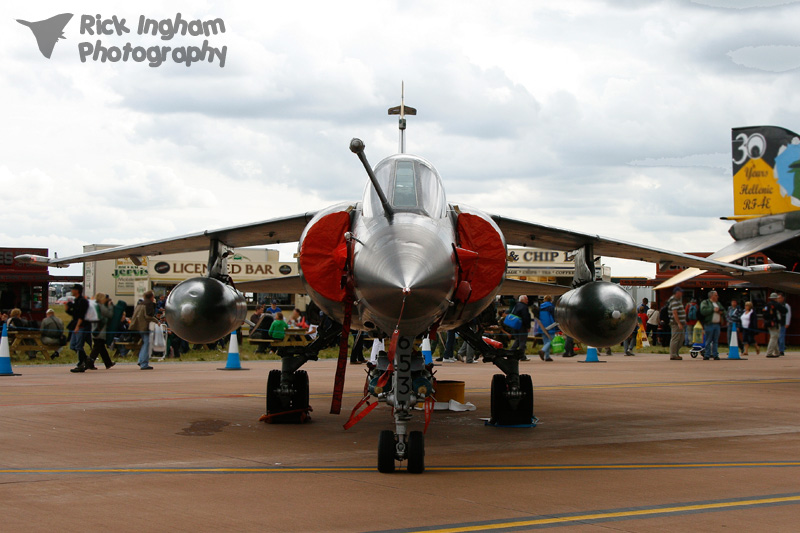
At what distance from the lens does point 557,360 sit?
2689 cm

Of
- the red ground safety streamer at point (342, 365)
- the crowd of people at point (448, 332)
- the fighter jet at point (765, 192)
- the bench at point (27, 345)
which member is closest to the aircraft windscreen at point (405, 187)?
the red ground safety streamer at point (342, 365)

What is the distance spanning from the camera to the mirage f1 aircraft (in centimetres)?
727

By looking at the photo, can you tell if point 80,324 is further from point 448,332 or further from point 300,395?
point 300,395

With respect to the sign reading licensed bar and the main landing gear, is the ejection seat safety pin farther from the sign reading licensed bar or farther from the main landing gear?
the sign reading licensed bar

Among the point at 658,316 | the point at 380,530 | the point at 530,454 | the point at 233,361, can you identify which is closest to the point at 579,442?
the point at 530,454

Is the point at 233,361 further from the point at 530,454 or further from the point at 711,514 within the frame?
the point at 711,514

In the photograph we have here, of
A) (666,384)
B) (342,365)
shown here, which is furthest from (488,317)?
(666,384)

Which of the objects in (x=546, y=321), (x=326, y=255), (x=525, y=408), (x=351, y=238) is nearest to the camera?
(x=351, y=238)

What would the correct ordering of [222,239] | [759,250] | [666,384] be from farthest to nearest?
[759,250] < [666,384] < [222,239]

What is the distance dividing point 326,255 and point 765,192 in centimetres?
1832

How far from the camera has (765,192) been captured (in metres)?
23.1

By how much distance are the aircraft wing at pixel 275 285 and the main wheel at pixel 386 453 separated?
182 inches

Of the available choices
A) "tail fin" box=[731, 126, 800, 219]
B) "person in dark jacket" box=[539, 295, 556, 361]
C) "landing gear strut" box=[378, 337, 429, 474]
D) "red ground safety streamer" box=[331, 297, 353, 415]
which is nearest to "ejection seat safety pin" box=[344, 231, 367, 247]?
"red ground safety streamer" box=[331, 297, 353, 415]

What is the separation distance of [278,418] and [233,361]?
10797 mm
